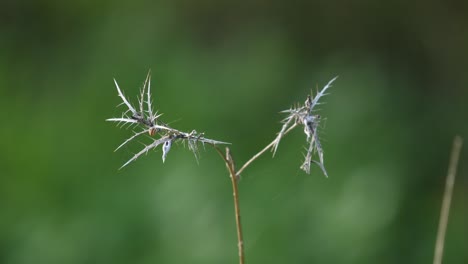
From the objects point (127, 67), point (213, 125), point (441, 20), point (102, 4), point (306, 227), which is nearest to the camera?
point (306, 227)

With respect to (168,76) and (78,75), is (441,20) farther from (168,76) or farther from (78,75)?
(78,75)

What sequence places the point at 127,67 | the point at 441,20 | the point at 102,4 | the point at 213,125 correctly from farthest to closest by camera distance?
1. the point at 441,20
2. the point at 102,4
3. the point at 127,67
4. the point at 213,125

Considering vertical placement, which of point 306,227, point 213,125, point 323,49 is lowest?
point 306,227

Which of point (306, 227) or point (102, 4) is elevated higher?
point (102, 4)

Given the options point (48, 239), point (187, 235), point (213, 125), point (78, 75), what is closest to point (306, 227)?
point (187, 235)

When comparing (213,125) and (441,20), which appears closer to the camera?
(213,125)

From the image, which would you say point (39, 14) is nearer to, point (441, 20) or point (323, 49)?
point (323, 49)
